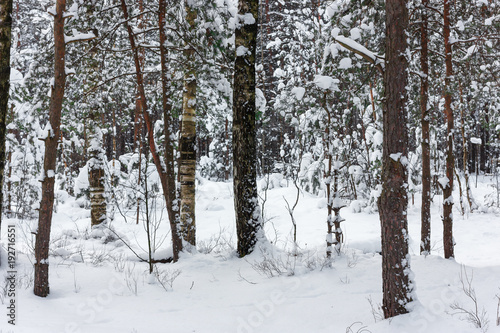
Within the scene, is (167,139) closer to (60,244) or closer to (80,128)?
(60,244)

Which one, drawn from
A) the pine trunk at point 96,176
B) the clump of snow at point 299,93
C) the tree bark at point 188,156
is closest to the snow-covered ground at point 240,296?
the tree bark at point 188,156

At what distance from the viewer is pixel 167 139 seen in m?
6.17

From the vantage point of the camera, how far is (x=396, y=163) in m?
3.35

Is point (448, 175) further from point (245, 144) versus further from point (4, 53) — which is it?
point (4, 53)

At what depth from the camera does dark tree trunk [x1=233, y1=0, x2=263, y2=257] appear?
606 centimetres

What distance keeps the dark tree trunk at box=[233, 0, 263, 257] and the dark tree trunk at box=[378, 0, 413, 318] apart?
302 centimetres

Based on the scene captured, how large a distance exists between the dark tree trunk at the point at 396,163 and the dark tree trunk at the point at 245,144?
9.89ft

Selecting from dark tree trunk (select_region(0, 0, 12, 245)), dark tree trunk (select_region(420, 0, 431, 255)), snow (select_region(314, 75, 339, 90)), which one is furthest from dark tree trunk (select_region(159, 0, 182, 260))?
dark tree trunk (select_region(420, 0, 431, 255))

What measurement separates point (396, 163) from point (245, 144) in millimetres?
3200

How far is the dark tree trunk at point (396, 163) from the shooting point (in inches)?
132

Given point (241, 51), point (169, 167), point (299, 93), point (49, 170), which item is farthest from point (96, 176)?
point (299, 93)

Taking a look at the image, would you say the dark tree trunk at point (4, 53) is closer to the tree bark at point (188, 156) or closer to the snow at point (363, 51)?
the tree bark at point (188, 156)

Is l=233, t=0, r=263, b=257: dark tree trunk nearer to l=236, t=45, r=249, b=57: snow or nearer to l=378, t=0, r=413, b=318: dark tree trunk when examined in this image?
l=236, t=45, r=249, b=57: snow

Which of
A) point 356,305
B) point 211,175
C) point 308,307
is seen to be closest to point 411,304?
point 356,305
